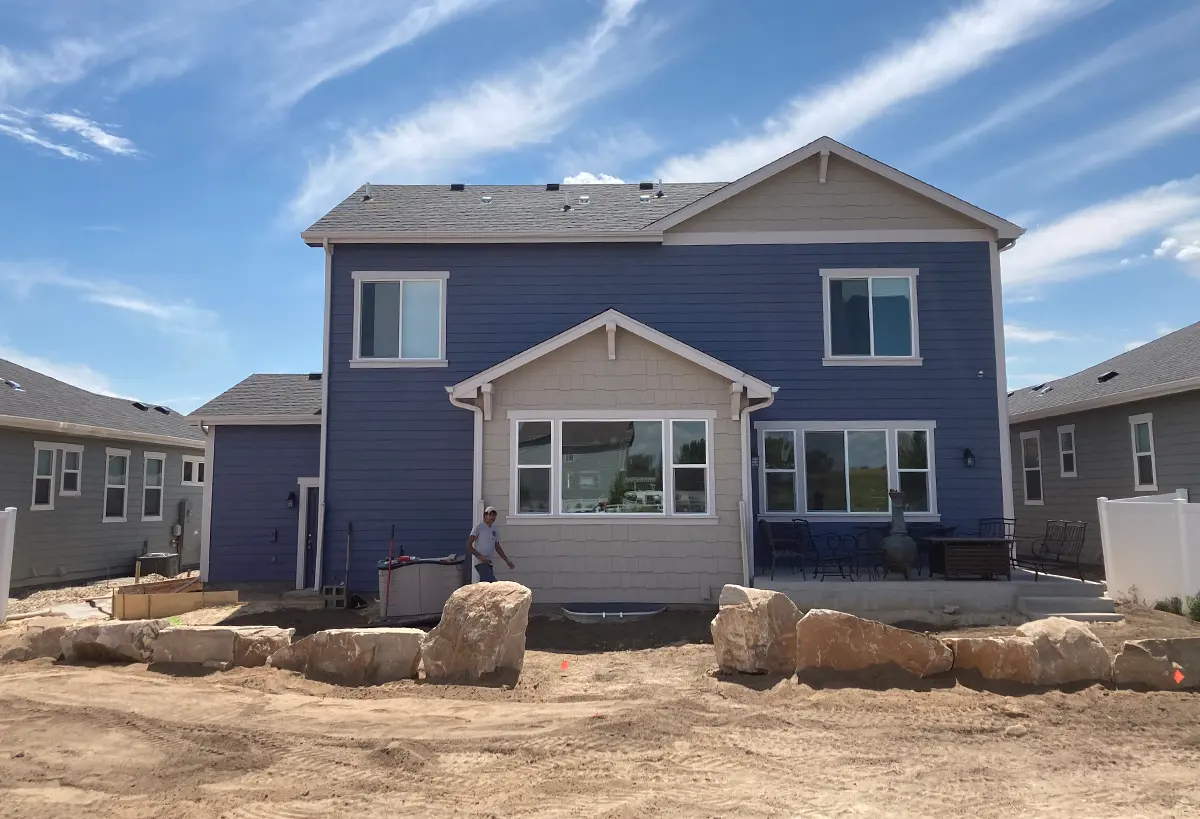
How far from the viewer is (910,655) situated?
785 cm

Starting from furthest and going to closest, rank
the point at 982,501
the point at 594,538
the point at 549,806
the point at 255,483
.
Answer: the point at 255,483 < the point at 982,501 < the point at 594,538 < the point at 549,806

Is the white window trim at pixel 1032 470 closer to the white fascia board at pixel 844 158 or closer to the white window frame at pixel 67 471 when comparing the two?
the white fascia board at pixel 844 158

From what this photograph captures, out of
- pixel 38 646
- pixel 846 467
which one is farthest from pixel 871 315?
pixel 38 646

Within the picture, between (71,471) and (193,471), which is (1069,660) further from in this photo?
(193,471)

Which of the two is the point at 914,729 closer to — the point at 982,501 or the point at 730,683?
the point at 730,683

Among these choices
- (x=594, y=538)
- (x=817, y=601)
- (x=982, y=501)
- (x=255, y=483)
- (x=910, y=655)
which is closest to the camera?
(x=910, y=655)

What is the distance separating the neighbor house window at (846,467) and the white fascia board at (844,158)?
3680 millimetres

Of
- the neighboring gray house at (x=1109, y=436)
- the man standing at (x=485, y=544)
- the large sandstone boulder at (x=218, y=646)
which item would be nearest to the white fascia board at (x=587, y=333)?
the man standing at (x=485, y=544)

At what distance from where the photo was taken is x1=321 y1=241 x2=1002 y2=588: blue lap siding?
1417 centimetres

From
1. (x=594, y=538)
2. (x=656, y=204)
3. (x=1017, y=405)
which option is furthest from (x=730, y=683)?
(x=1017, y=405)

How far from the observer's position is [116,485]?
63.0 ft

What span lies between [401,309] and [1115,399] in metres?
13.6

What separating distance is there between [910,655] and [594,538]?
539cm

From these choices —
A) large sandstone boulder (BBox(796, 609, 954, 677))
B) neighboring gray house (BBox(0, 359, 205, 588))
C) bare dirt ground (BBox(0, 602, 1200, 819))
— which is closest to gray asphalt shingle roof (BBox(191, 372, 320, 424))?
neighboring gray house (BBox(0, 359, 205, 588))
